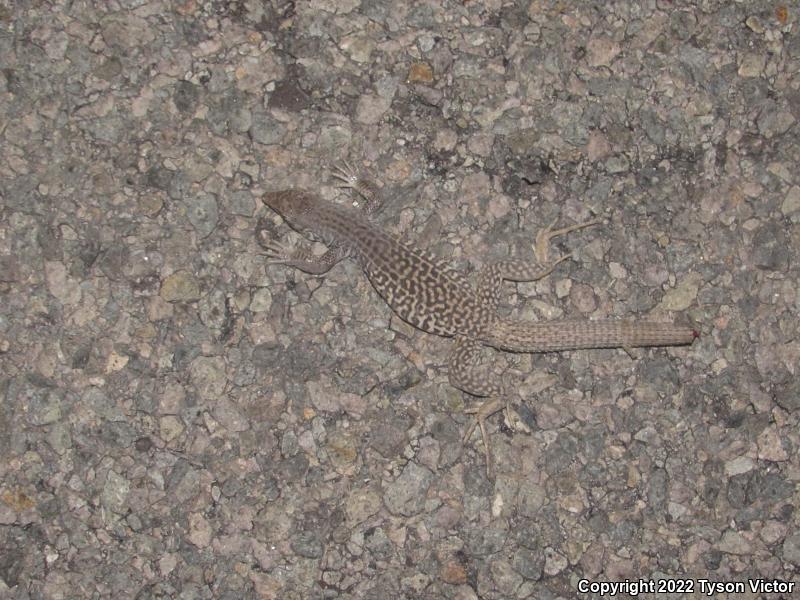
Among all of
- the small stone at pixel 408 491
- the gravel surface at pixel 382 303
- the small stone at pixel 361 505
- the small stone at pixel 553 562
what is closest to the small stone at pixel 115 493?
the gravel surface at pixel 382 303

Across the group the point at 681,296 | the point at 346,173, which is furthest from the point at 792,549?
the point at 346,173

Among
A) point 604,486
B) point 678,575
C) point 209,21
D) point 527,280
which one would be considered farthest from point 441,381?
point 209,21

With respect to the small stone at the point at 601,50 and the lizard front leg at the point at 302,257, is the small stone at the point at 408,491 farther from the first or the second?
the small stone at the point at 601,50

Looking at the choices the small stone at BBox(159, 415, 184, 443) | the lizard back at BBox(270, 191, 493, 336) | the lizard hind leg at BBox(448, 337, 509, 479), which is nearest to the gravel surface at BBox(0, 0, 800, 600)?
the small stone at BBox(159, 415, 184, 443)

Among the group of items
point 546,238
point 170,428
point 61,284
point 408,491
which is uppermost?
point 546,238

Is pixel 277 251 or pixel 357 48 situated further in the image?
pixel 357 48

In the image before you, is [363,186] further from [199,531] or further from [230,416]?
[199,531]
